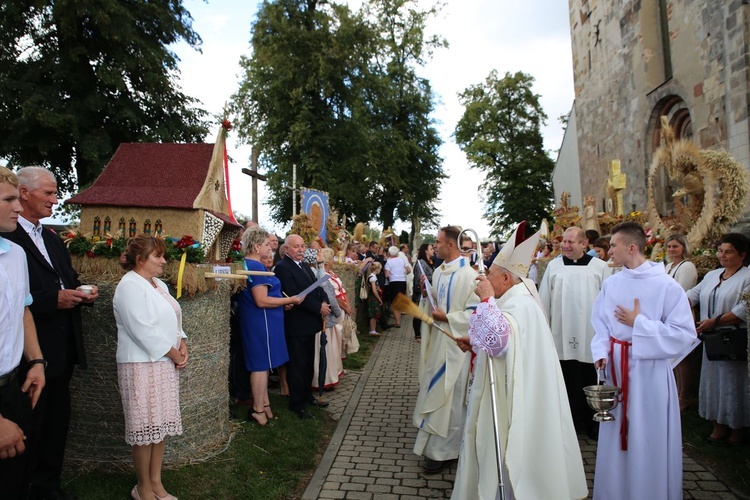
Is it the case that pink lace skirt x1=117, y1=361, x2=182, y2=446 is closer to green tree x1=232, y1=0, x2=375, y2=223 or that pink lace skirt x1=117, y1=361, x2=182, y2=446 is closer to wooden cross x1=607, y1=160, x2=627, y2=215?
wooden cross x1=607, y1=160, x2=627, y2=215

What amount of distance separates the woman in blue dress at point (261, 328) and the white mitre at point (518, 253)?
9.53 feet

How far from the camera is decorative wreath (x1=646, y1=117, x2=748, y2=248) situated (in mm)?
7082

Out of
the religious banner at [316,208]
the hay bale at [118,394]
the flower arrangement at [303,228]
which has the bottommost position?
the hay bale at [118,394]

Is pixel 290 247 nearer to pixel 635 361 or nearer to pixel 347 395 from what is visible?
pixel 347 395

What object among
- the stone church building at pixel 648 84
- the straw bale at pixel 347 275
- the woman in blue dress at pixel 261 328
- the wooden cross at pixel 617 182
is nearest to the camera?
the woman in blue dress at pixel 261 328

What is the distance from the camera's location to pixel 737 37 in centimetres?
1066

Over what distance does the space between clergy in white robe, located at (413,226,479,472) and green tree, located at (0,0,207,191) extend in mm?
13768

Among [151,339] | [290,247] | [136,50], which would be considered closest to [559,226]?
[290,247]

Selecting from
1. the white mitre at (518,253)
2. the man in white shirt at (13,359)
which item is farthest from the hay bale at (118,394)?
the white mitre at (518,253)

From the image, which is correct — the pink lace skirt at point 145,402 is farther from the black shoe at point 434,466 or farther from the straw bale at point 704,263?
the straw bale at point 704,263

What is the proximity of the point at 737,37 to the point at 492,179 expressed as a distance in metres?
27.3

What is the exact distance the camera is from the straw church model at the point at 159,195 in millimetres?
5921

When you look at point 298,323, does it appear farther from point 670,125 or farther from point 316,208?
point 670,125

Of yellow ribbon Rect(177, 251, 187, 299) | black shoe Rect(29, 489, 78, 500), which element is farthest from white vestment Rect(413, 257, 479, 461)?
black shoe Rect(29, 489, 78, 500)
